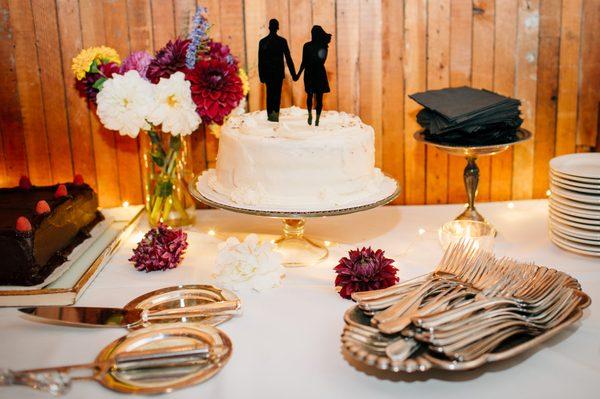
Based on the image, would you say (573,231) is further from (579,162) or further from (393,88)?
(393,88)

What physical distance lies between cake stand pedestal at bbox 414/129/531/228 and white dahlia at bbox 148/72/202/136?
Answer: 578 millimetres

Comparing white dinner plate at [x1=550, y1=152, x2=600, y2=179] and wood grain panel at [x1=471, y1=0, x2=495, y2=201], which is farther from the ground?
wood grain panel at [x1=471, y1=0, x2=495, y2=201]

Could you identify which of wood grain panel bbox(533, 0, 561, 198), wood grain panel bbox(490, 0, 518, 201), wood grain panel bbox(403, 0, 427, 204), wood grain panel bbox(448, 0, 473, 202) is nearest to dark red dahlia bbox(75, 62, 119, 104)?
wood grain panel bbox(403, 0, 427, 204)

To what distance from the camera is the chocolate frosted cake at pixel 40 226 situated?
1.38 metres

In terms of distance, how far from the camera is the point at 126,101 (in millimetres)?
1670

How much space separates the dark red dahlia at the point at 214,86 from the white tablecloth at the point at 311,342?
0.35 meters

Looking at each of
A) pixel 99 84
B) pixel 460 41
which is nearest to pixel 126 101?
pixel 99 84

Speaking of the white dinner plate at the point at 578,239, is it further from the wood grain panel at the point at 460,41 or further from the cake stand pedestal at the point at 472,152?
the wood grain panel at the point at 460,41

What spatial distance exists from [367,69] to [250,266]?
0.82 m

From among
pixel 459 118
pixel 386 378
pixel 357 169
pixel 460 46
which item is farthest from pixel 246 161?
pixel 460 46

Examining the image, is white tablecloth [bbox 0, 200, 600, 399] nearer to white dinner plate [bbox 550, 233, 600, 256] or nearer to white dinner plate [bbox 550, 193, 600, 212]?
white dinner plate [bbox 550, 233, 600, 256]

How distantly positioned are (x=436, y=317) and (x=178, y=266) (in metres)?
0.73

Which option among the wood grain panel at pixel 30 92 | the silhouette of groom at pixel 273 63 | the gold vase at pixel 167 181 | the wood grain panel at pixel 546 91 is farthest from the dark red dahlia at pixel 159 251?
the wood grain panel at pixel 546 91

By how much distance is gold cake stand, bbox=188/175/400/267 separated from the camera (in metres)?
1.46
